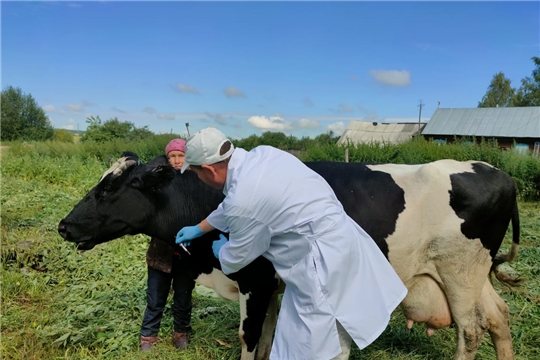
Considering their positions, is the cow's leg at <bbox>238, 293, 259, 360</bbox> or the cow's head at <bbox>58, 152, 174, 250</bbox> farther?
the cow's head at <bbox>58, 152, 174, 250</bbox>

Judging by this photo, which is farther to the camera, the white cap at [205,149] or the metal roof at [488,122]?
the metal roof at [488,122]

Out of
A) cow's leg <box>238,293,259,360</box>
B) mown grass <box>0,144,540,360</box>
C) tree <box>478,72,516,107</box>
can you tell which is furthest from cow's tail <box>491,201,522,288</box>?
tree <box>478,72,516,107</box>

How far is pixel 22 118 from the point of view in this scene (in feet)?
171

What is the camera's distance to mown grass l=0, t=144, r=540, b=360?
408 centimetres

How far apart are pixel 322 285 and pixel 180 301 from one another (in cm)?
217

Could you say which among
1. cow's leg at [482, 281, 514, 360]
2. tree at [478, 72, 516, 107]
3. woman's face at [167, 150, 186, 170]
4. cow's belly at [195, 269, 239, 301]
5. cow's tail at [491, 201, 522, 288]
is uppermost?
tree at [478, 72, 516, 107]

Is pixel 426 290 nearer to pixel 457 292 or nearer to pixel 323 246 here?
pixel 457 292

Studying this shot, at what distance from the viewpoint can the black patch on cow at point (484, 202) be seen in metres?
3.54

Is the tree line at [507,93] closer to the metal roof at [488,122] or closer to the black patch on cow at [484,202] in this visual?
the metal roof at [488,122]

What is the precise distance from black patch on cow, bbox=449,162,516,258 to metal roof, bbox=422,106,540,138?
29227 millimetres

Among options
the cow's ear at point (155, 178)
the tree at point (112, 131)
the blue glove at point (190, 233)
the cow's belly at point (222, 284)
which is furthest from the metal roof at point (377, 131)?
the blue glove at point (190, 233)

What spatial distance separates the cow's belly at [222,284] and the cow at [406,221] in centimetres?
1

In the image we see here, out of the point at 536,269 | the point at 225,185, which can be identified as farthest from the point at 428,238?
the point at 536,269

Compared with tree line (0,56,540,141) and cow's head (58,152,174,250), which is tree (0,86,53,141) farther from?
cow's head (58,152,174,250)
